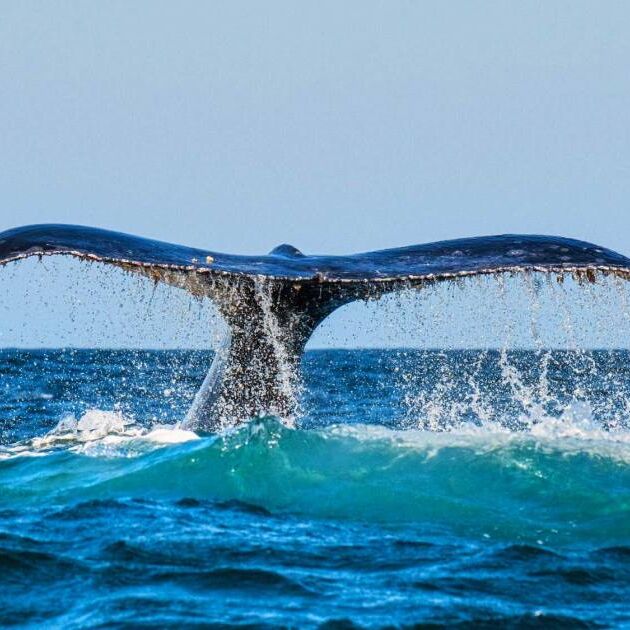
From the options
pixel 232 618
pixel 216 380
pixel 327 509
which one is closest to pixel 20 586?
pixel 232 618

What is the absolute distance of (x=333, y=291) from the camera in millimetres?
8312

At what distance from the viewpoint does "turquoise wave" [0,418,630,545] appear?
7.46 meters

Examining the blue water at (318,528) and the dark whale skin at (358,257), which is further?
the dark whale skin at (358,257)

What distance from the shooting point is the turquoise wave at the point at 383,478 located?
24.5 feet

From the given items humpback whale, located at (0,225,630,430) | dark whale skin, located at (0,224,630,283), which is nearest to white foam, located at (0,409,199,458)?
humpback whale, located at (0,225,630,430)

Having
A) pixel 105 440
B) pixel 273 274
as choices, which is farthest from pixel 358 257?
pixel 105 440

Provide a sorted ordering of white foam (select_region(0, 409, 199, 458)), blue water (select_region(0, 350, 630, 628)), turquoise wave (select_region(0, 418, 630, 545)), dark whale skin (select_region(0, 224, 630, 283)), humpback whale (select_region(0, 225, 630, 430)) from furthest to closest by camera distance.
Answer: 1. white foam (select_region(0, 409, 199, 458))
2. turquoise wave (select_region(0, 418, 630, 545))
3. humpback whale (select_region(0, 225, 630, 430))
4. dark whale skin (select_region(0, 224, 630, 283))
5. blue water (select_region(0, 350, 630, 628))

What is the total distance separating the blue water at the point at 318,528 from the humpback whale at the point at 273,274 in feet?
1.34

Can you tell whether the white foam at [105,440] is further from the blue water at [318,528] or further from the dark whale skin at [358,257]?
the dark whale skin at [358,257]

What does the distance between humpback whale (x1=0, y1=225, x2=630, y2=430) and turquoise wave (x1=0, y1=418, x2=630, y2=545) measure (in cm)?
42

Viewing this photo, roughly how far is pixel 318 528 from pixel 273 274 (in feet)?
5.29

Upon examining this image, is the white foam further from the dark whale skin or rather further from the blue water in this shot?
the dark whale skin

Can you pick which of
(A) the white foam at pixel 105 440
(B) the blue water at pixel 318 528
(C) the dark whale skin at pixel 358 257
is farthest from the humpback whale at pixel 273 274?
(B) the blue water at pixel 318 528

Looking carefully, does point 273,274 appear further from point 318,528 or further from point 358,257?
point 318,528
